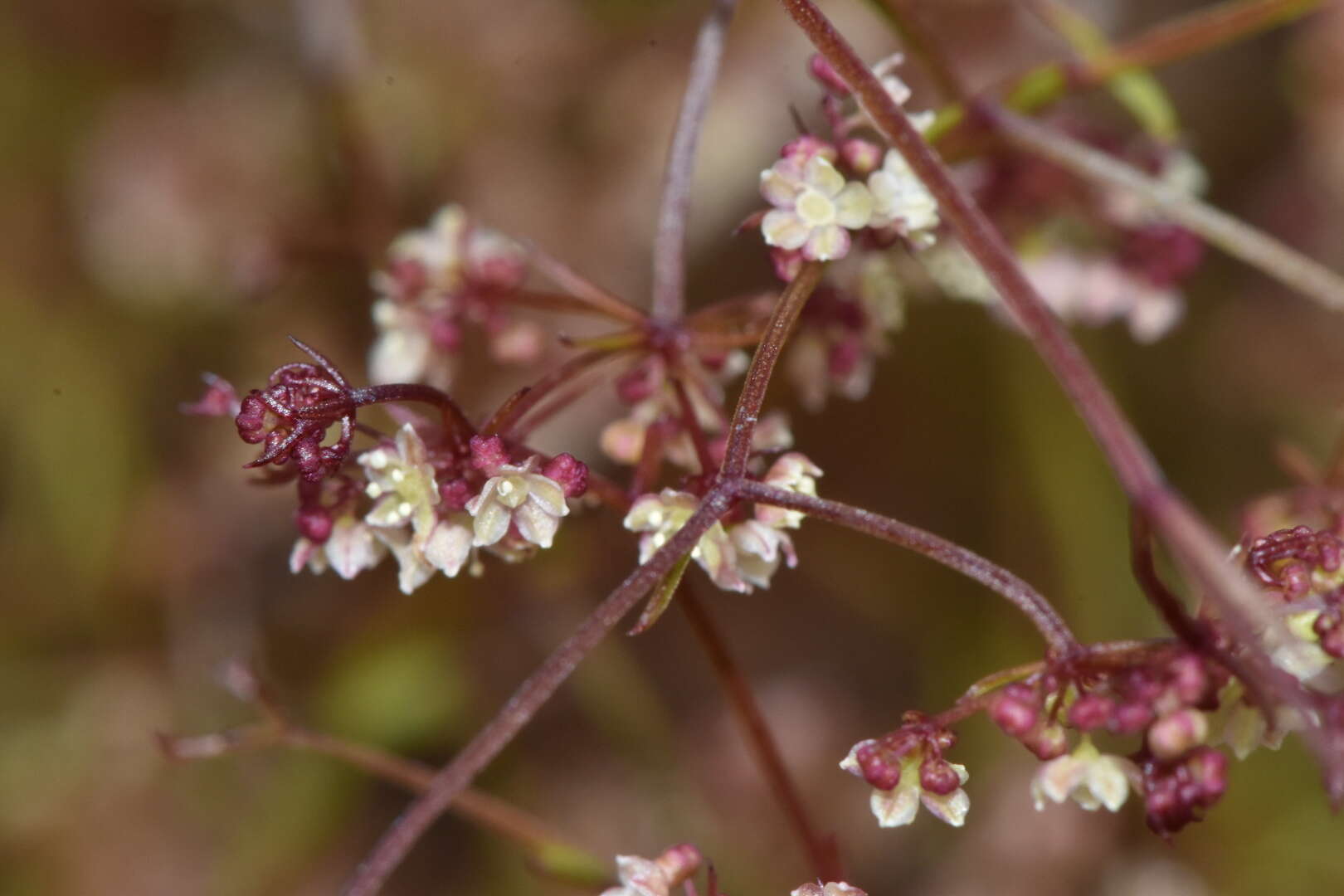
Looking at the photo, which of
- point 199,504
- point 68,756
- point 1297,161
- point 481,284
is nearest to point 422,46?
point 199,504

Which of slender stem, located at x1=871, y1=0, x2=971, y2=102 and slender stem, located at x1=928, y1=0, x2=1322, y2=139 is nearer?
slender stem, located at x1=871, y1=0, x2=971, y2=102

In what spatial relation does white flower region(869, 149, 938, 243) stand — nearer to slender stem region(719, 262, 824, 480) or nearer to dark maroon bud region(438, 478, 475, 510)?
slender stem region(719, 262, 824, 480)

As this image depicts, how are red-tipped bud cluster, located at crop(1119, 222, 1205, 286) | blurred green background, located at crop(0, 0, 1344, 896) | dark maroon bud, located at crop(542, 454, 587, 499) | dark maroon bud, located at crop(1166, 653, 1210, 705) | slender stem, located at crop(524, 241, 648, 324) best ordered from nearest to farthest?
dark maroon bud, located at crop(1166, 653, 1210, 705) < dark maroon bud, located at crop(542, 454, 587, 499) < slender stem, located at crop(524, 241, 648, 324) < red-tipped bud cluster, located at crop(1119, 222, 1205, 286) < blurred green background, located at crop(0, 0, 1344, 896)

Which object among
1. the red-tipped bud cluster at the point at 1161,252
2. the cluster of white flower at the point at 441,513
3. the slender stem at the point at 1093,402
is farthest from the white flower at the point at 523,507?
the red-tipped bud cluster at the point at 1161,252

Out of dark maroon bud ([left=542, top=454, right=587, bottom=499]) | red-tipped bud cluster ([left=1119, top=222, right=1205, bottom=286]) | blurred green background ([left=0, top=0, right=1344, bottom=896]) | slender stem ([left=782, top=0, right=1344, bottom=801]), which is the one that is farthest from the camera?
blurred green background ([left=0, top=0, right=1344, bottom=896])

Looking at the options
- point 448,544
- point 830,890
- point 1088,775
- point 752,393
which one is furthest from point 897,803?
point 448,544

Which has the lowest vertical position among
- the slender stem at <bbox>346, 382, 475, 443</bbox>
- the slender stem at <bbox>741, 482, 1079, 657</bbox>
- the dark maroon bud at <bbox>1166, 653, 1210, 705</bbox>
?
the dark maroon bud at <bbox>1166, 653, 1210, 705</bbox>

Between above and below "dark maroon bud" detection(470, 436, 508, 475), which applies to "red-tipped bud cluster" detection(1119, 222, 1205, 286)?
above

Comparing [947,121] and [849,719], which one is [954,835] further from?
[947,121]

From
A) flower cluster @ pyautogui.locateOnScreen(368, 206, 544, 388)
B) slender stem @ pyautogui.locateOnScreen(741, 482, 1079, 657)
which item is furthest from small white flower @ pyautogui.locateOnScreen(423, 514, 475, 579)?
flower cluster @ pyautogui.locateOnScreen(368, 206, 544, 388)
